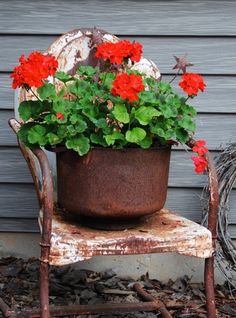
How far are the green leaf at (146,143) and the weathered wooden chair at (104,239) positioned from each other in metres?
0.26

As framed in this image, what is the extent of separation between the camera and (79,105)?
2205mm

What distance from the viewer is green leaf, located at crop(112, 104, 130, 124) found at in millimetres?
2137

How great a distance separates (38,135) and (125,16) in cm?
98

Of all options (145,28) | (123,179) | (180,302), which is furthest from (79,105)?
(180,302)

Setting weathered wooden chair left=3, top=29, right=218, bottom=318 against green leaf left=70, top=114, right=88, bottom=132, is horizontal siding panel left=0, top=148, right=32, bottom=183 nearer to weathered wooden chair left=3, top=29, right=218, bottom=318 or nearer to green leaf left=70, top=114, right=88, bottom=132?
weathered wooden chair left=3, top=29, right=218, bottom=318

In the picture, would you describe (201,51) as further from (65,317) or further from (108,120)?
(65,317)

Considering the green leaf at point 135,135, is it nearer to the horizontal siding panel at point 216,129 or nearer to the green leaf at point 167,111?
the green leaf at point 167,111

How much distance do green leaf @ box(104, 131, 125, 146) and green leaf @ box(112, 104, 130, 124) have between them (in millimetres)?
52

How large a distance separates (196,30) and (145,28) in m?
0.22

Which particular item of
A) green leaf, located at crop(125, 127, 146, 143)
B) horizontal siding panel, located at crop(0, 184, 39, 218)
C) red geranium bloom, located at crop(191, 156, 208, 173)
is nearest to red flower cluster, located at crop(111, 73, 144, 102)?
green leaf, located at crop(125, 127, 146, 143)

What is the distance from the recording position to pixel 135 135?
2.15 metres

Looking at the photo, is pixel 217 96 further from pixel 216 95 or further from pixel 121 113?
pixel 121 113

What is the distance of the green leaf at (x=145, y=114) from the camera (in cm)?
216

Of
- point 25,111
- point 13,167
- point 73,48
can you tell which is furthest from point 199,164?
point 13,167
